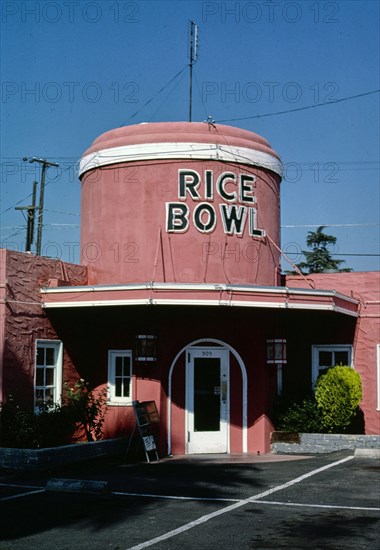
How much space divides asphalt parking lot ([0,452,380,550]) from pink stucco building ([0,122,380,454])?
2145mm

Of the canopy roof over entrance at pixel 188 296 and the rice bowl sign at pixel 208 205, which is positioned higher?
the rice bowl sign at pixel 208 205

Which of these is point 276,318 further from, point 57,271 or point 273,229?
point 57,271

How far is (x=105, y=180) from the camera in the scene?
671 inches

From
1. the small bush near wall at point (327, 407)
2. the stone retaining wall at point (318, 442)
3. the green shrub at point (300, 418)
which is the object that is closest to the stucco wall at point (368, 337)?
the small bush near wall at point (327, 407)

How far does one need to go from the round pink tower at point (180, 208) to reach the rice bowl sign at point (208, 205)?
0.07 feet

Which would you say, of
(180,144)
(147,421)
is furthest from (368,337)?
(180,144)

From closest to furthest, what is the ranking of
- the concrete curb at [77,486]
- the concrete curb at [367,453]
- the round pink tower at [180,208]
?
the concrete curb at [77,486], the concrete curb at [367,453], the round pink tower at [180,208]

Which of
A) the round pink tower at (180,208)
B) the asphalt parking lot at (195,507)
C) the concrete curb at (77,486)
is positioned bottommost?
the asphalt parking lot at (195,507)

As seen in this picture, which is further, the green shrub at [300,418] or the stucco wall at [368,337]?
the stucco wall at [368,337]

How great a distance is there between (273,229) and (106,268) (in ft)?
13.1

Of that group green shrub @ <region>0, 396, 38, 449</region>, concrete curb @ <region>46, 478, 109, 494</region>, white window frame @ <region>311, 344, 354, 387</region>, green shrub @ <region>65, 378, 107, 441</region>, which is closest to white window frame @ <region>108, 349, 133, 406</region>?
green shrub @ <region>65, 378, 107, 441</region>

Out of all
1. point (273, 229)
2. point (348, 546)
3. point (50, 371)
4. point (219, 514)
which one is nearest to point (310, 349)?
point (273, 229)

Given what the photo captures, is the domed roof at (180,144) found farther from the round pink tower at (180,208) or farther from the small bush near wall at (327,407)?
the small bush near wall at (327,407)

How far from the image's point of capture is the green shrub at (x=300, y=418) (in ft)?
55.8
